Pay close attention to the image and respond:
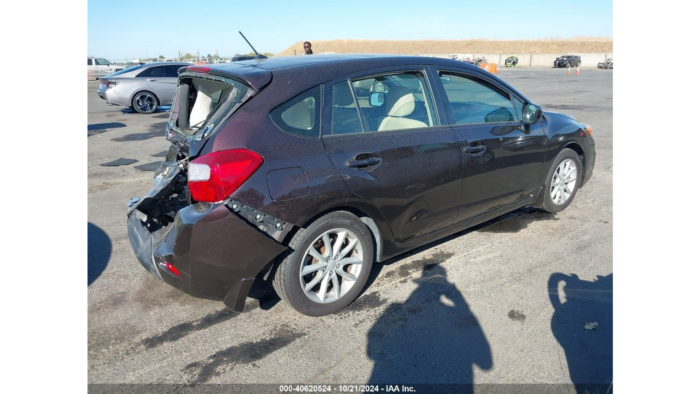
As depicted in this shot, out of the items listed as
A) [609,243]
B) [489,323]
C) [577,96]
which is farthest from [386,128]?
[577,96]

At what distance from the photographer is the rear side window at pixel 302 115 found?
125 inches

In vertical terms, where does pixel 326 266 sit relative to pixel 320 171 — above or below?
below

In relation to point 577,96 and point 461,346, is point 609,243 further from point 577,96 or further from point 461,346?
point 577,96

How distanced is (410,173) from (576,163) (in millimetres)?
2735

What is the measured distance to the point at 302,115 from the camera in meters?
3.28

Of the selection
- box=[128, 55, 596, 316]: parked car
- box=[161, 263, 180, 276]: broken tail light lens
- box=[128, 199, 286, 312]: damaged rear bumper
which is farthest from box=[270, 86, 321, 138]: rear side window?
box=[161, 263, 180, 276]: broken tail light lens

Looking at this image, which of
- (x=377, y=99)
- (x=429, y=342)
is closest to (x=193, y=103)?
(x=377, y=99)

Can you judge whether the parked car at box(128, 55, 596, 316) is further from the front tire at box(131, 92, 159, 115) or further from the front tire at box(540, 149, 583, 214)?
the front tire at box(131, 92, 159, 115)

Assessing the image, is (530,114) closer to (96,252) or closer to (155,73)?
(96,252)

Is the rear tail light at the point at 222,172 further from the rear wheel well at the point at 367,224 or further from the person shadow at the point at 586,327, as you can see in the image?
the person shadow at the point at 586,327

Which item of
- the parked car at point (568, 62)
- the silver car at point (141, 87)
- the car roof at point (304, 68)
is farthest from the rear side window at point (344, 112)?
the parked car at point (568, 62)

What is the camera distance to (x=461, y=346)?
308 centimetres

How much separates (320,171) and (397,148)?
0.71m

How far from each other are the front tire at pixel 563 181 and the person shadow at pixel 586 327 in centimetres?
137
